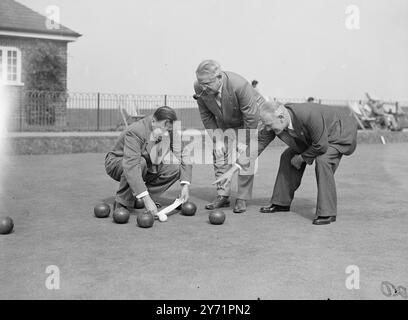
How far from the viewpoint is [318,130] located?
635 centimetres

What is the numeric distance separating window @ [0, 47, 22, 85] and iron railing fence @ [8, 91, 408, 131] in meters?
1.46

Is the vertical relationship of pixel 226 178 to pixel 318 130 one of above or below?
below

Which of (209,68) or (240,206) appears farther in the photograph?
(240,206)

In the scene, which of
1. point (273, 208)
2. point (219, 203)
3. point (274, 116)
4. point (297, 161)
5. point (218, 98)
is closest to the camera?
point (274, 116)

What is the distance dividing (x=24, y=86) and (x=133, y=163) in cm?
2052


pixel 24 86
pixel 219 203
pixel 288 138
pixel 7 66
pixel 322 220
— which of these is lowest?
pixel 219 203

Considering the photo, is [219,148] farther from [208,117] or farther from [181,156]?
[181,156]

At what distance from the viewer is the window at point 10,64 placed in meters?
25.2

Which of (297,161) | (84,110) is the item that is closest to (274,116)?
(297,161)

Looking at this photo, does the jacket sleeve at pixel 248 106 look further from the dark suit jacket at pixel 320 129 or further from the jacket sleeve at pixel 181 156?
the jacket sleeve at pixel 181 156

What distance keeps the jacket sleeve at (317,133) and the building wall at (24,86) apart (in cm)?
1778
